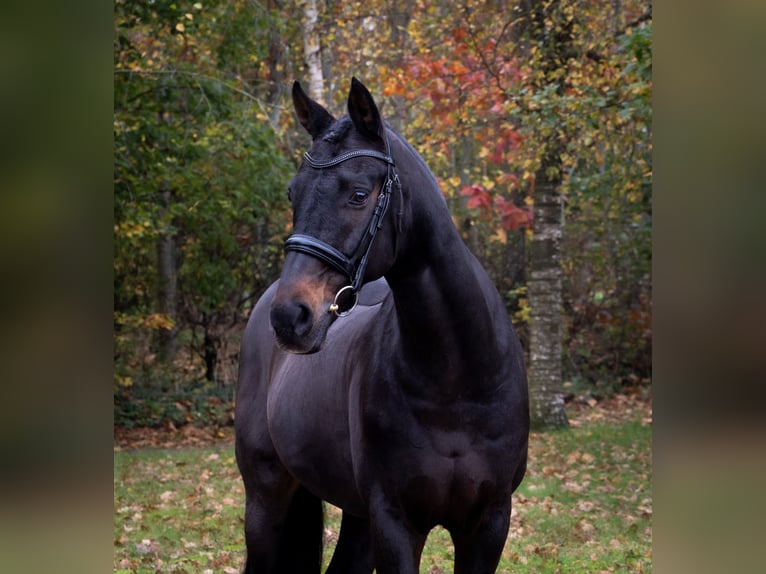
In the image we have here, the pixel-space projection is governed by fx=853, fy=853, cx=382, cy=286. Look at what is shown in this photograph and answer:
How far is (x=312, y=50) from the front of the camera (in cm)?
1158

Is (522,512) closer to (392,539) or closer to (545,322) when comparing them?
(545,322)

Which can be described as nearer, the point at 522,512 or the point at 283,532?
the point at 283,532

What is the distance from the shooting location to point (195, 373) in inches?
530

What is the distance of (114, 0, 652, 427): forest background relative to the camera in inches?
388

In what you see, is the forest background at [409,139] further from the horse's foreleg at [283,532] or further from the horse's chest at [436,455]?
the horse's chest at [436,455]

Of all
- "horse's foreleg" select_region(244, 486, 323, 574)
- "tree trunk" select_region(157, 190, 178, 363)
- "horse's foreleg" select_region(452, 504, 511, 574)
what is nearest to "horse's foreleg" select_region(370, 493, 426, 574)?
"horse's foreleg" select_region(452, 504, 511, 574)

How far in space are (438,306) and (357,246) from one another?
0.43 m

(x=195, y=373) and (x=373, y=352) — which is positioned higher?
(x=373, y=352)

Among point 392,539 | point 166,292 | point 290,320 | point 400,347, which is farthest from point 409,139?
point 290,320
